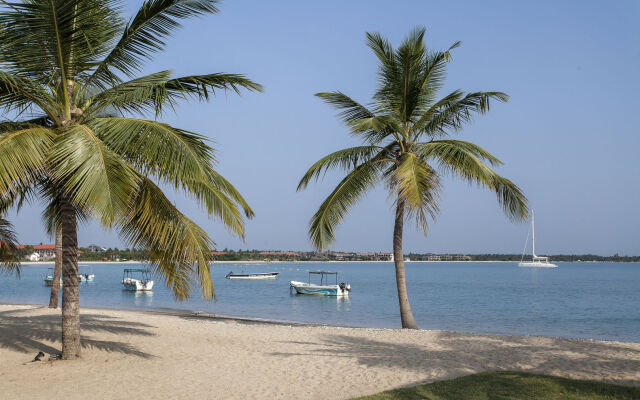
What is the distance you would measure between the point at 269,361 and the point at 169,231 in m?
3.49

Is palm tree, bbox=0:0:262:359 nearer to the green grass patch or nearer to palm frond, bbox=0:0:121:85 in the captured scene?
palm frond, bbox=0:0:121:85

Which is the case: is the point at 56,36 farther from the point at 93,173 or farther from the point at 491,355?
the point at 491,355

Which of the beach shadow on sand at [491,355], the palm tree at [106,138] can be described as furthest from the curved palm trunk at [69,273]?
the beach shadow on sand at [491,355]

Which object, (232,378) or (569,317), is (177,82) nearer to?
(232,378)

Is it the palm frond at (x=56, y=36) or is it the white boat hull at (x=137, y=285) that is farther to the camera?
the white boat hull at (x=137, y=285)

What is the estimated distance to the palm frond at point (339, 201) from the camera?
15.3 m

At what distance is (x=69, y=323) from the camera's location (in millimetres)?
10078

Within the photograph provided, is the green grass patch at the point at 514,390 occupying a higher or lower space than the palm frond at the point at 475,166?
lower

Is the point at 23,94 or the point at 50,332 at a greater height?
the point at 23,94

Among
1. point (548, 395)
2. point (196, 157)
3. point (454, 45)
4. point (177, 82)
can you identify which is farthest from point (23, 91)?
point (454, 45)

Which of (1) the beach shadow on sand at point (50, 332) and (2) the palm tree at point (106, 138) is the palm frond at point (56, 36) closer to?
(2) the palm tree at point (106, 138)

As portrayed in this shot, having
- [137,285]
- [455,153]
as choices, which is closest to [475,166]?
[455,153]

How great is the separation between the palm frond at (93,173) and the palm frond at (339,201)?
749 cm

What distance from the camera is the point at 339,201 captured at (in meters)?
15.4
